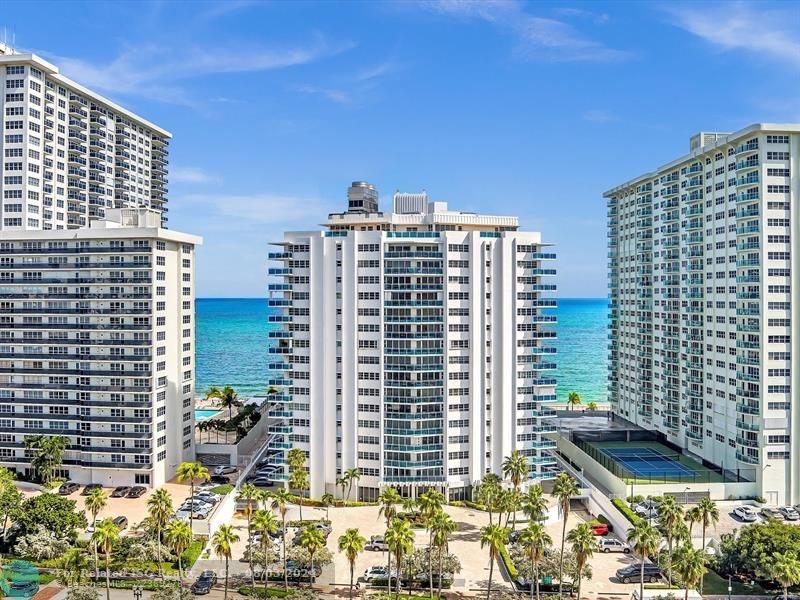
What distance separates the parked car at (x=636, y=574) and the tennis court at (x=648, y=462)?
28.1 meters

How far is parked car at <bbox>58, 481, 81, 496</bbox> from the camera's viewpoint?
8662cm

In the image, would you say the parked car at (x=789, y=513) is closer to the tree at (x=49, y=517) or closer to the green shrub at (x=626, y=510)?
the green shrub at (x=626, y=510)

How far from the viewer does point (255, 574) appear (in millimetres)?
65438

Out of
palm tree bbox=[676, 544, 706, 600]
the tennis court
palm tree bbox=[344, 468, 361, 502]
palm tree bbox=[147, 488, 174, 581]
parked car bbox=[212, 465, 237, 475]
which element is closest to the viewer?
palm tree bbox=[676, 544, 706, 600]

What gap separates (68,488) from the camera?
Answer: 87.6 m

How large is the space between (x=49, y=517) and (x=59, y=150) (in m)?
68.1

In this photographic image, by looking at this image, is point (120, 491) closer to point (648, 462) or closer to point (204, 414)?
point (204, 414)

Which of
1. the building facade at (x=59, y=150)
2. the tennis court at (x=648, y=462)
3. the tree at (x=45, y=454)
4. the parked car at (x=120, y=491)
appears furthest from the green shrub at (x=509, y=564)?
the building facade at (x=59, y=150)

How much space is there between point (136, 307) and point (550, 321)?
2316 inches

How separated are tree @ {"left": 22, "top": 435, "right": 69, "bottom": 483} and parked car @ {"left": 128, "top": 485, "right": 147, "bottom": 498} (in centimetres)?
1071

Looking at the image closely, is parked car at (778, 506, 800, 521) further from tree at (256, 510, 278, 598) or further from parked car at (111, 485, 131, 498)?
parked car at (111, 485, 131, 498)

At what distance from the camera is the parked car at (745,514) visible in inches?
3135

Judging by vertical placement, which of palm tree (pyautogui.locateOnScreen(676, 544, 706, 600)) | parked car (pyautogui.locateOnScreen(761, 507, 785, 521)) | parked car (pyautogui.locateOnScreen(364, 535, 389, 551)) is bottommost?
parked car (pyautogui.locateOnScreen(364, 535, 389, 551))

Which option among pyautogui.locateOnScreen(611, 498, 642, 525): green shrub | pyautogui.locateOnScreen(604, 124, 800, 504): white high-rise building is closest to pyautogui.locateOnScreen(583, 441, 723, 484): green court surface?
pyautogui.locateOnScreen(604, 124, 800, 504): white high-rise building
